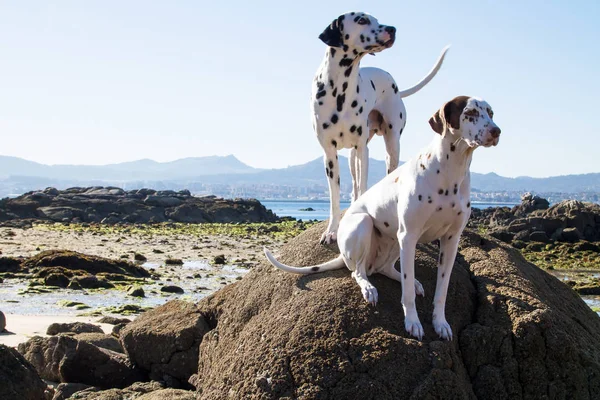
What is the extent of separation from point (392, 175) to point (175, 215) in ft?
153

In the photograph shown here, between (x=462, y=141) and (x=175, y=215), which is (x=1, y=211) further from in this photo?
(x=462, y=141)

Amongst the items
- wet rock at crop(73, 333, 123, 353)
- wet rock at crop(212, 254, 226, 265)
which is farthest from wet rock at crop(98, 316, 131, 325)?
wet rock at crop(212, 254, 226, 265)

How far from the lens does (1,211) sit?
47375mm

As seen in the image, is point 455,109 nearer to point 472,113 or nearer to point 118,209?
point 472,113

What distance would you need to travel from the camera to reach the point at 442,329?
6.93 meters

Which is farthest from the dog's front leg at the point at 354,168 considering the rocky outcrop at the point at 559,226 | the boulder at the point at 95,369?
the rocky outcrop at the point at 559,226

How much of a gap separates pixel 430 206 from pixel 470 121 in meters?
0.79

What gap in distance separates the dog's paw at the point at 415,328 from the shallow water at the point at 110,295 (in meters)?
10.8

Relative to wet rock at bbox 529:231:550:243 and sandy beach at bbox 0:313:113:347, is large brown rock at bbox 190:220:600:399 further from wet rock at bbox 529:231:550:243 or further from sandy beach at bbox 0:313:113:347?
wet rock at bbox 529:231:550:243

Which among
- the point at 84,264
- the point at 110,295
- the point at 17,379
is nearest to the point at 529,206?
the point at 84,264

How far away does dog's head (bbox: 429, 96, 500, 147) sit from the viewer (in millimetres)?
6137

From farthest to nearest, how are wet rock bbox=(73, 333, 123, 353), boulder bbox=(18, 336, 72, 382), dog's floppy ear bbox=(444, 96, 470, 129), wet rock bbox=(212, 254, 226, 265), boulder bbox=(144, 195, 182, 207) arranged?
1. boulder bbox=(144, 195, 182, 207)
2. wet rock bbox=(212, 254, 226, 265)
3. wet rock bbox=(73, 333, 123, 353)
4. boulder bbox=(18, 336, 72, 382)
5. dog's floppy ear bbox=(444, 96, 470, 129)

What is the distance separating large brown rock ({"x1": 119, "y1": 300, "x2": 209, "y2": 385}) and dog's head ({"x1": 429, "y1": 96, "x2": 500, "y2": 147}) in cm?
416

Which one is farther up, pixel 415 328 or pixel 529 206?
pixel 415 328
